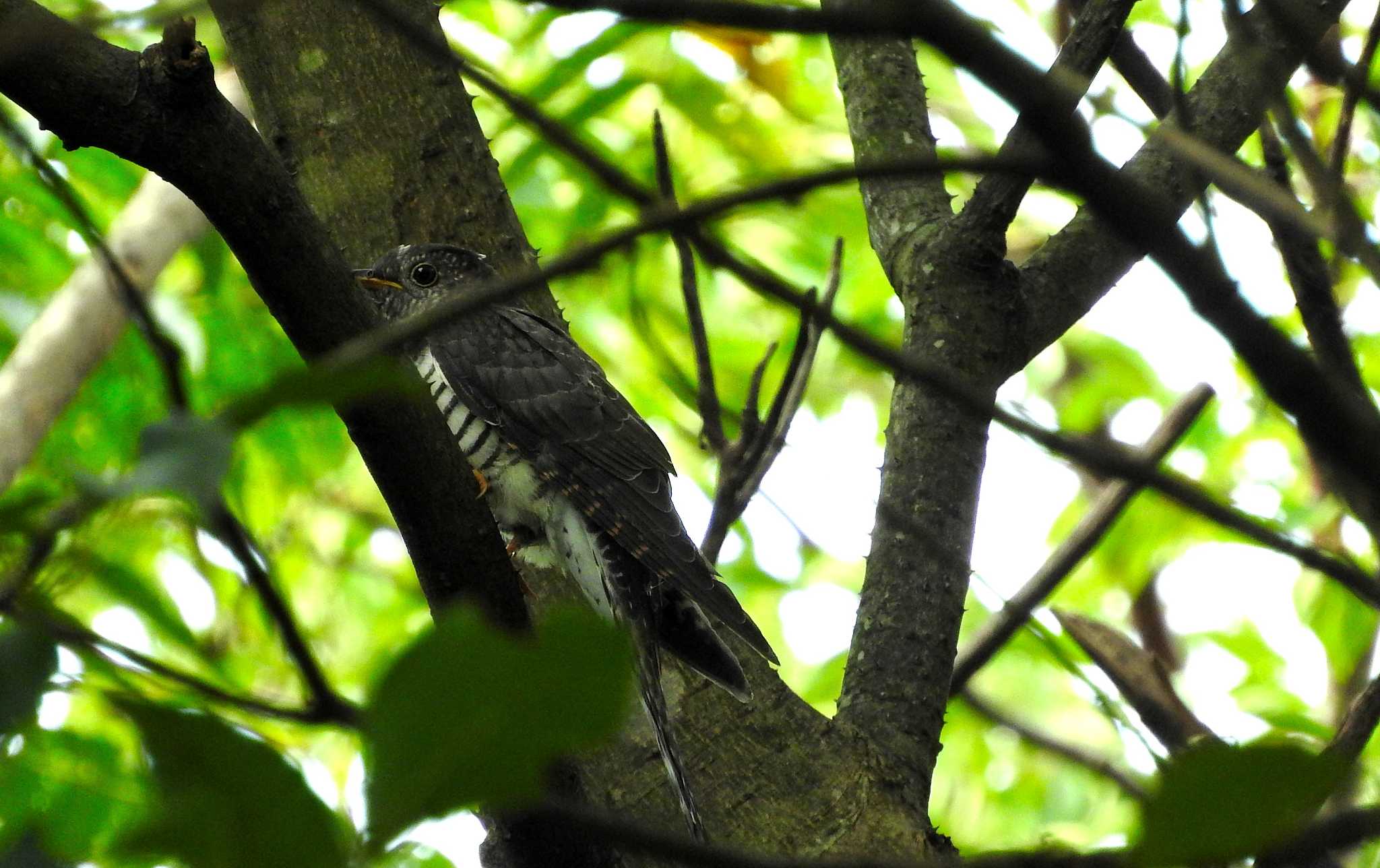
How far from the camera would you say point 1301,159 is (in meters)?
1.47

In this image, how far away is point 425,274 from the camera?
4090 millimetres

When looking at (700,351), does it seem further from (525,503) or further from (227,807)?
(227,807)

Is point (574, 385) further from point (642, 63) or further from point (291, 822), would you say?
point (291, 822)

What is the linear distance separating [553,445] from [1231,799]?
338cm

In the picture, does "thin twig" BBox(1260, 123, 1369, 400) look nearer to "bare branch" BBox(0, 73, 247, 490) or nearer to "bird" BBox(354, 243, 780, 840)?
"bird" BBox(354, 243, 780, 840)

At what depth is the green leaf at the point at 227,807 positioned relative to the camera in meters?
0.62

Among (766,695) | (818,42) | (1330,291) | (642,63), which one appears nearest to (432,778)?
(1330,291)

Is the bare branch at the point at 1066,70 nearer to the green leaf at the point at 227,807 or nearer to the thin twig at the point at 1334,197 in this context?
the thin twig at the point at 1334,197

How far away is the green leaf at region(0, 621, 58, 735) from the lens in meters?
0.68

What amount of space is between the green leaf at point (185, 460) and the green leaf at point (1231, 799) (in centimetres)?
44

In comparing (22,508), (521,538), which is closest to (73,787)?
(521,538)

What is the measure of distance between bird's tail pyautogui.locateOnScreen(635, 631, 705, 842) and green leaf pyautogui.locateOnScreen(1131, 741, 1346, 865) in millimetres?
1969

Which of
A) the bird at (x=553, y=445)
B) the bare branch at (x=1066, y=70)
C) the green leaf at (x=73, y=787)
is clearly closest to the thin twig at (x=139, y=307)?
the bare branch at (x=1066, y=70)

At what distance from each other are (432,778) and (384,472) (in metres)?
1.33
